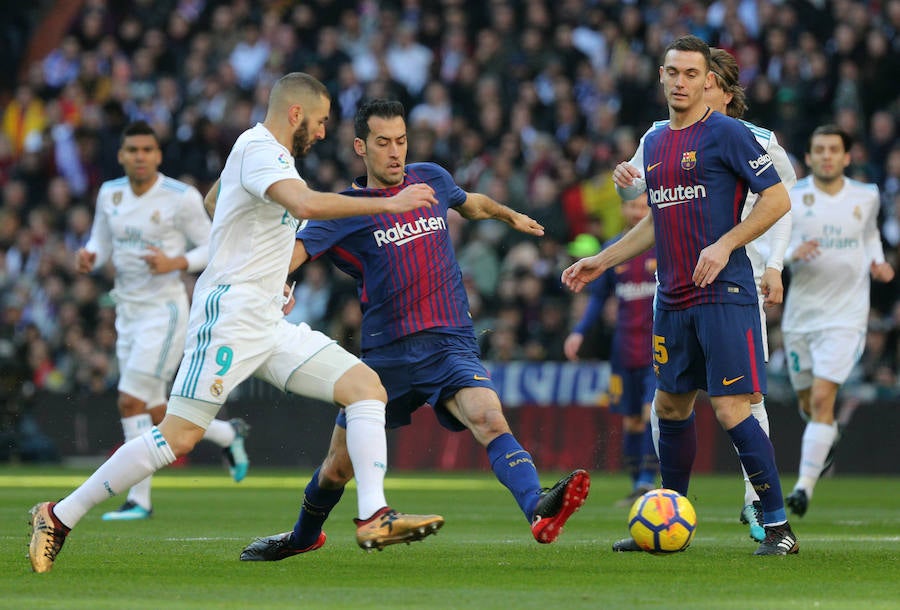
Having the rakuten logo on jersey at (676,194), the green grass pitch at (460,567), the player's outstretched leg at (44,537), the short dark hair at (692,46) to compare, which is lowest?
the green grass pitch at (460,567)

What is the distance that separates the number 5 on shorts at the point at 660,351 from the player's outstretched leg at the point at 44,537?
302 centimetres

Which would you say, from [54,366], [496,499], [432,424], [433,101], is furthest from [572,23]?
[496,499]

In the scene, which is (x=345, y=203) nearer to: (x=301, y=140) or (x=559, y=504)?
(x=301, y=140)

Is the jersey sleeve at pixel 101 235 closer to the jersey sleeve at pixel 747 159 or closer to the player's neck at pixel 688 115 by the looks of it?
the player's neck at pixel 688 115

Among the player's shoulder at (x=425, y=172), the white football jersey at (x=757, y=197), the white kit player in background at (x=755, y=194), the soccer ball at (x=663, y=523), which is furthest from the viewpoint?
the white football jersey at (x=757, y=197)

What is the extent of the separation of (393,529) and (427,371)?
1.19m

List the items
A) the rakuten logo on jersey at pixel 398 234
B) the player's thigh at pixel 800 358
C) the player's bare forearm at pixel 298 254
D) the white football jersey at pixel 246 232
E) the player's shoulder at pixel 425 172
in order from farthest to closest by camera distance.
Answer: the player's thigh at pixel 800 358
the player's shoulder at pixel 425 172
the rakuten logo on jersey at pixel 398 234
the player's bare forearm at pixel 298 254
the white football jersey at pixel 246 232

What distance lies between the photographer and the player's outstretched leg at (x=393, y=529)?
6816 mm

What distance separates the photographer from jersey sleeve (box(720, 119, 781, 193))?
7770mm

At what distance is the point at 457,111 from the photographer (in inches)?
811

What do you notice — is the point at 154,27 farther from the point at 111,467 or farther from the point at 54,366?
the point at 111,467

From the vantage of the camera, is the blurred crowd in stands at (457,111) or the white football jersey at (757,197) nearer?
the white football jersey at (757,197)

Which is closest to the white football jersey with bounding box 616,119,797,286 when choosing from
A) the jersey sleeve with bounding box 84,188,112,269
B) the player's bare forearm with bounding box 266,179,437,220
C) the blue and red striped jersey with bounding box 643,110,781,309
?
the blue and red striped jersey with bounding box 643,110,781,309

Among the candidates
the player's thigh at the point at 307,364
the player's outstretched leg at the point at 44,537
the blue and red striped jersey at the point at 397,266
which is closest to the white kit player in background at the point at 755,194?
the blue and red striped jersey at the point at 397,266
